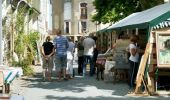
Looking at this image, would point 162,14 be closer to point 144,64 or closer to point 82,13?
point 144,64

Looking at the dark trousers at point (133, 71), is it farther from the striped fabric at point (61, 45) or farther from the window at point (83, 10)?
the window at point (83, 10)

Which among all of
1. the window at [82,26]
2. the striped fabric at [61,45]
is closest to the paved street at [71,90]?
the striped fabric at [61,45]

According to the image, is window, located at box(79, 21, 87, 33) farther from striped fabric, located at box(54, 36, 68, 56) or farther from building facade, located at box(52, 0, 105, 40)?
striped fabric, located at box(54, 36, 68, 56)

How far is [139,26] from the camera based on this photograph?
48.8 ft

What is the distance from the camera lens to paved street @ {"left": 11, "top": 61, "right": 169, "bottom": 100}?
1393 cm

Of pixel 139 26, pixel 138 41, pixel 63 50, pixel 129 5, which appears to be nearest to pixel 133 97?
pixel 139 26

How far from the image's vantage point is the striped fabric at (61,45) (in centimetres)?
1873

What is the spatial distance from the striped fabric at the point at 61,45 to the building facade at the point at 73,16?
2249 inches

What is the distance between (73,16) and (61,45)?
6084cm

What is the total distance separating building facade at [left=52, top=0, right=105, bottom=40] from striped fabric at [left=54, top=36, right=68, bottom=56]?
57.1 metres

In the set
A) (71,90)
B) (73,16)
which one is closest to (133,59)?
(71,90)

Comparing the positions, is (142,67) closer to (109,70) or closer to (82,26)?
(109,70)

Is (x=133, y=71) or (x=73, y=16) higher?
(x=73, y=16)

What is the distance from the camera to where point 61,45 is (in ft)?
61.9
